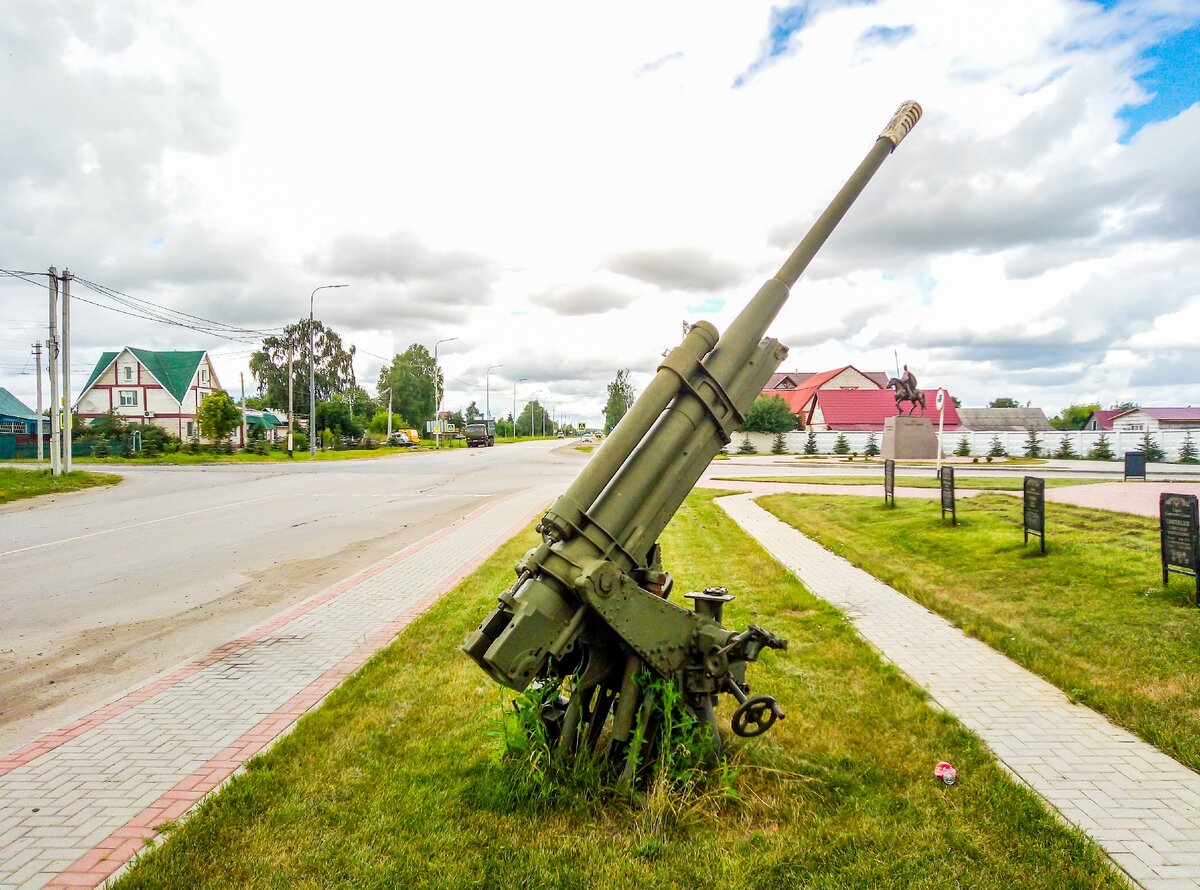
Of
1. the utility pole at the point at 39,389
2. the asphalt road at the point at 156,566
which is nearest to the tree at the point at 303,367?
the utility pole at the point at 39,389

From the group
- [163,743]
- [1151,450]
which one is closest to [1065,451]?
[1151,450]

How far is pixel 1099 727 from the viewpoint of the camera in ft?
15.4

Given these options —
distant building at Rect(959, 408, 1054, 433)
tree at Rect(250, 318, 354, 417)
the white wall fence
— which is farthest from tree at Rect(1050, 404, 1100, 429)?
tree at Rect(250, 318, 354, 417)

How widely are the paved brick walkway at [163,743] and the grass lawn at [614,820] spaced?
0.90 feet

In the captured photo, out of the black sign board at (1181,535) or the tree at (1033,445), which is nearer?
the black sign board at (1181,535)

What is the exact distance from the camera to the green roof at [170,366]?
6044 centimetres

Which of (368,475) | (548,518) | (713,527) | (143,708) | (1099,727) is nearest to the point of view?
(548,518)

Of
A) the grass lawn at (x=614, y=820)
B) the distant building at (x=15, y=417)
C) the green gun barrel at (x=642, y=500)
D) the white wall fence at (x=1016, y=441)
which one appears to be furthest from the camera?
the distant building at (x=15, y=417)

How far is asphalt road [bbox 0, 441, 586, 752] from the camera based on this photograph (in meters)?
6.12

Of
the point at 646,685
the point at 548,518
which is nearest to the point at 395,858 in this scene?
the point at 646,685

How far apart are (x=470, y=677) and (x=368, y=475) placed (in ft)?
76.4

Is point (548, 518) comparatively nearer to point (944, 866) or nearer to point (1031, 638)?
point (944, 866)

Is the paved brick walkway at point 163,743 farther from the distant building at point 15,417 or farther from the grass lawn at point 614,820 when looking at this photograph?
the distant building at point 15,417

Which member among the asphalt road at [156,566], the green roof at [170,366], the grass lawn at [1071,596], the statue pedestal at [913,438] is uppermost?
the green roof at [170,366]
